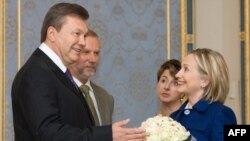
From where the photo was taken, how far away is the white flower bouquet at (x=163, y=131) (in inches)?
84.2

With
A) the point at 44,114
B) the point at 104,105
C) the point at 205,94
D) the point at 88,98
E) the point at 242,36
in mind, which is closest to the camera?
the point at 44,114

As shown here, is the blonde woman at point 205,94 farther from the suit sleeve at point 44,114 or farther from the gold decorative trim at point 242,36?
the gold decorative trim at point 242,36

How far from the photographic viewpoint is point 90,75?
304 centimetres

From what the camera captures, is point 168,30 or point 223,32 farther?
point 223,32

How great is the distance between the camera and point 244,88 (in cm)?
445

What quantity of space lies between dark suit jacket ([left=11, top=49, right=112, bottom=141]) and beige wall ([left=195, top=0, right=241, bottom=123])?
97.3 inches

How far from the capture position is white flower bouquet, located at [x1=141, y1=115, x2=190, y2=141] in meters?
2.14

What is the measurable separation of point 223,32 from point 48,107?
2.73m

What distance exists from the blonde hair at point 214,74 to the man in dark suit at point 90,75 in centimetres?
69

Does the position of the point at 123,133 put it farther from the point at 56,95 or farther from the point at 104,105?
the point at 104,105

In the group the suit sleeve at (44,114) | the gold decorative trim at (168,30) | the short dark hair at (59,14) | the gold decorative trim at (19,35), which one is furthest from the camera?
the gold decorative trim at (168,30)

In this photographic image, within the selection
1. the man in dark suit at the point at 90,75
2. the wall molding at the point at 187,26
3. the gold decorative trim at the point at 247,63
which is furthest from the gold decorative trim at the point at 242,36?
the man in dark suit at the point at 90,75

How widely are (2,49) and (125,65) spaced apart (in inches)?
38.8

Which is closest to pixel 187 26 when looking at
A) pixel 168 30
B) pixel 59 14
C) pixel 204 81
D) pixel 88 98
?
pixel 168 30
